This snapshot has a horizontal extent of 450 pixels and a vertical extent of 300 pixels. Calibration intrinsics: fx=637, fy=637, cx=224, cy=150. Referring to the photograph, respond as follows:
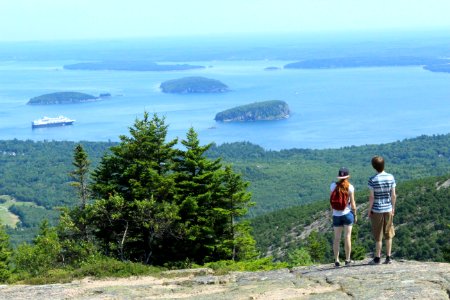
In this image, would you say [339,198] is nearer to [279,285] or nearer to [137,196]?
[279,285]

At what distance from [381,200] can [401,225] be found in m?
49.9

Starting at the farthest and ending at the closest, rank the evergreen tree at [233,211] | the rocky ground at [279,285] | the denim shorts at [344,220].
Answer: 1. the evergreen tree at [233,211]
2. the denim shorts at [344,220]
3. the rocky ground at [279,285]

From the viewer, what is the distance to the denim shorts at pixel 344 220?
1621cm

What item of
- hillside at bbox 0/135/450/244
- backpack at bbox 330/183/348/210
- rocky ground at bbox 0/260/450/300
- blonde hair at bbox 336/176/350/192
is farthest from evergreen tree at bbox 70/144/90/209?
hillside at bbox 0/135/450/244

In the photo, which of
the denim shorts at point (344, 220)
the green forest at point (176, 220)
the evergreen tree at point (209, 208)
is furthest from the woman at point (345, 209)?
the evergreen tree at point (209, 208)

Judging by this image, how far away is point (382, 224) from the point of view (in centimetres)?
1611

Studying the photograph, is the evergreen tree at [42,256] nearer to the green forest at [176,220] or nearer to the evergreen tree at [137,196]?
the green forest at [176,220]

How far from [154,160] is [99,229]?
407 centimetres

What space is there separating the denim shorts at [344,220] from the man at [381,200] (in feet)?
1.62

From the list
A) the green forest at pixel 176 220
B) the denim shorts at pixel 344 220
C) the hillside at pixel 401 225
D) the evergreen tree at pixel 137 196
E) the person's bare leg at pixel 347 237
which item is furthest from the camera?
the hillside at pixel 401 225

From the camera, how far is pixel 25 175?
17388cm

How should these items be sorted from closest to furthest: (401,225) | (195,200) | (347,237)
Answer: (347,237), (195,200), (401,225)

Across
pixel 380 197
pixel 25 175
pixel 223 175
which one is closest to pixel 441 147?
pixel 25 175

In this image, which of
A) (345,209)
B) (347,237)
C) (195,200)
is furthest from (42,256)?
(345,209)
